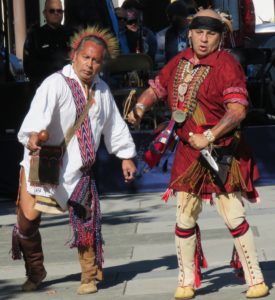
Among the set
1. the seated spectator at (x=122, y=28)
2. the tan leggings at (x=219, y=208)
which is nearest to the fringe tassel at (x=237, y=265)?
the tan leggings at (x=219, y=208)

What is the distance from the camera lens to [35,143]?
257 inches

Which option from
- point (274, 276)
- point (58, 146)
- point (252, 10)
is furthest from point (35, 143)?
point (252, 10)

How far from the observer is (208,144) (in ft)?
20.8

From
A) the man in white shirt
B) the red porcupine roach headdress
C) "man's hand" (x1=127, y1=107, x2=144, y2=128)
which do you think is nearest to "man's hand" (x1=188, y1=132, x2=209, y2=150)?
"man's hand" (x1=127, y1=107, x2=144, y2=128)

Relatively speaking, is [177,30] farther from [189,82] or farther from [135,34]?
[189,82]

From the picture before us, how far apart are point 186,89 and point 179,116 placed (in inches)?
6.4

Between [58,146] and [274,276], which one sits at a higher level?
[58,146]

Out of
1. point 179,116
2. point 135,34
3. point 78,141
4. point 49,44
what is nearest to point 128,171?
point 78,141

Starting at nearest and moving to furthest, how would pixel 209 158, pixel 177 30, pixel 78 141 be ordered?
pixel 209 158
pixel 78 141
pixel 177 30

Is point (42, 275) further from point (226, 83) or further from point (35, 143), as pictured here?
point (226, 83)

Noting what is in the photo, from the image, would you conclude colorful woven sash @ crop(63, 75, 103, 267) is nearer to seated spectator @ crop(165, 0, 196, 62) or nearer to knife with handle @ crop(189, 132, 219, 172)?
knife with handle @ crop(189, 132, 219, 172)

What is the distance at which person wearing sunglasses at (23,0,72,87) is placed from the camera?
12.5 meters

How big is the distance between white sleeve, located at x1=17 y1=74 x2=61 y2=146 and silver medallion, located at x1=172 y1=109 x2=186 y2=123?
2.39 feet

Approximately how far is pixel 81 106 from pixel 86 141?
0.71ft
